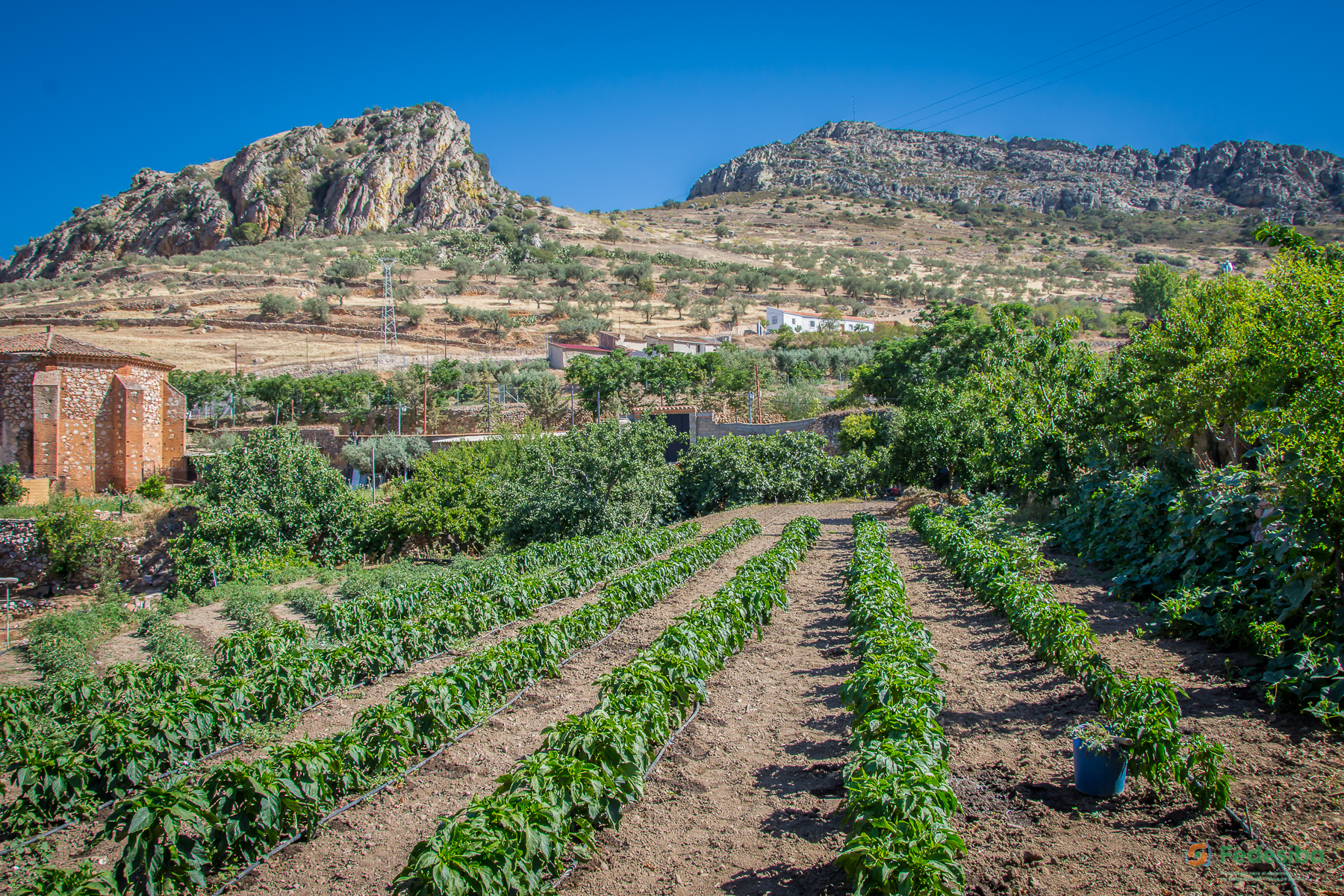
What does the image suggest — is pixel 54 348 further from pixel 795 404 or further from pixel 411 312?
pixel 795 404

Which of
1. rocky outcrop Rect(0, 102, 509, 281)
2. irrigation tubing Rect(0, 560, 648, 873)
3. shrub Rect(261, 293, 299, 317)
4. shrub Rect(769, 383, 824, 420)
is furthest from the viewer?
rocky outcrop Rect(0, 102, 509, 281)

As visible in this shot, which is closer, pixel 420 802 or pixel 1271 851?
pixel 1271 851

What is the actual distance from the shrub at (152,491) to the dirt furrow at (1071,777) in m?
28.7

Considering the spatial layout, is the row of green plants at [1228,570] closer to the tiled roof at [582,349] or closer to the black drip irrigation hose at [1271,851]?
the black drip irrigation hose at [1271,851]

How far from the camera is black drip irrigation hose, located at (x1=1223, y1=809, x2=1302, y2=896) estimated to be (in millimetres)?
3463

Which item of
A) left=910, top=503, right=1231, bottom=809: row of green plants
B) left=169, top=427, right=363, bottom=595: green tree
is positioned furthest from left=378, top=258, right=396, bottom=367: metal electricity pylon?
left=910, top=503, right=1231, bottom=809: row of green plants

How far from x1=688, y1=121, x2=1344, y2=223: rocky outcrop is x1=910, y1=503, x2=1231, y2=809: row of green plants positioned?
11012cm

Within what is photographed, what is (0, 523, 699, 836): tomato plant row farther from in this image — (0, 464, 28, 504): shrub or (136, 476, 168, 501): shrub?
(0, 464, 28, 504): shrub

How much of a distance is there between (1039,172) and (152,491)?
13569 centimetres

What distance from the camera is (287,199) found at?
88938 millimetres

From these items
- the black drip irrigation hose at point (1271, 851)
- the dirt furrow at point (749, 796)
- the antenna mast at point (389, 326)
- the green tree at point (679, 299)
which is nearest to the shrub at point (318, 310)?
the antenna mast at point (389, 326)

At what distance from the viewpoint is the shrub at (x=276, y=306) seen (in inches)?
2179

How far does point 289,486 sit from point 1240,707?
69.1 ft
